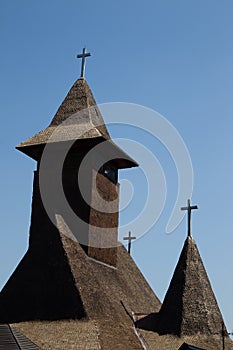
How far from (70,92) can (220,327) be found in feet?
45.3

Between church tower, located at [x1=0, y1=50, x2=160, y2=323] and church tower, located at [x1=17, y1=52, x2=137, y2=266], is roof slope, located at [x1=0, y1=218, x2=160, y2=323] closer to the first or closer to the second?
church tower, located at [x1=0, y1=50, x2=160, y2=323]

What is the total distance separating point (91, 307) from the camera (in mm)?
22922

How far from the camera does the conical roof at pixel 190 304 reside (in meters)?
24.6

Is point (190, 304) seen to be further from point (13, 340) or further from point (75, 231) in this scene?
point (13, 340)

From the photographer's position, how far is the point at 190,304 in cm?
2534

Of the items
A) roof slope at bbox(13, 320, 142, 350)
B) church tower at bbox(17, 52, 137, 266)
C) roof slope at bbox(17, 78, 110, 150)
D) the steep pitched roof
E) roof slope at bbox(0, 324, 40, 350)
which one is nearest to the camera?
roof slope at bbox(0, 324, 40, 350)

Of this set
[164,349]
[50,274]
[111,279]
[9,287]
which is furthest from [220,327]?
[9,287]

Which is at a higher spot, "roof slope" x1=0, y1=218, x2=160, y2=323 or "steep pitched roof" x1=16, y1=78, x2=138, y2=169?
"steep pitched roof" x1=16, y1=78, x2=138, y2=169

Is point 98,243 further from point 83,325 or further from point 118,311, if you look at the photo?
point 83,325

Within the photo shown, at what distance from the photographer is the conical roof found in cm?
2462

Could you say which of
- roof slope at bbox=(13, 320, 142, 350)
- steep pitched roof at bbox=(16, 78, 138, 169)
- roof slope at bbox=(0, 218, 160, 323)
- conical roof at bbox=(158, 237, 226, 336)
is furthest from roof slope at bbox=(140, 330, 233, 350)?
steep pitched roof at bbox=(16, 78, 138, 169)

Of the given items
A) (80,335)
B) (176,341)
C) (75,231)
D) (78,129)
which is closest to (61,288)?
(80,335)

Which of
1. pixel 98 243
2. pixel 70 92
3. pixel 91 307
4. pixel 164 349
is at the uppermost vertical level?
pixel 70 92

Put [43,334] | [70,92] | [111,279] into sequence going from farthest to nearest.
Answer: [70,92], [111,279], [43,334]
